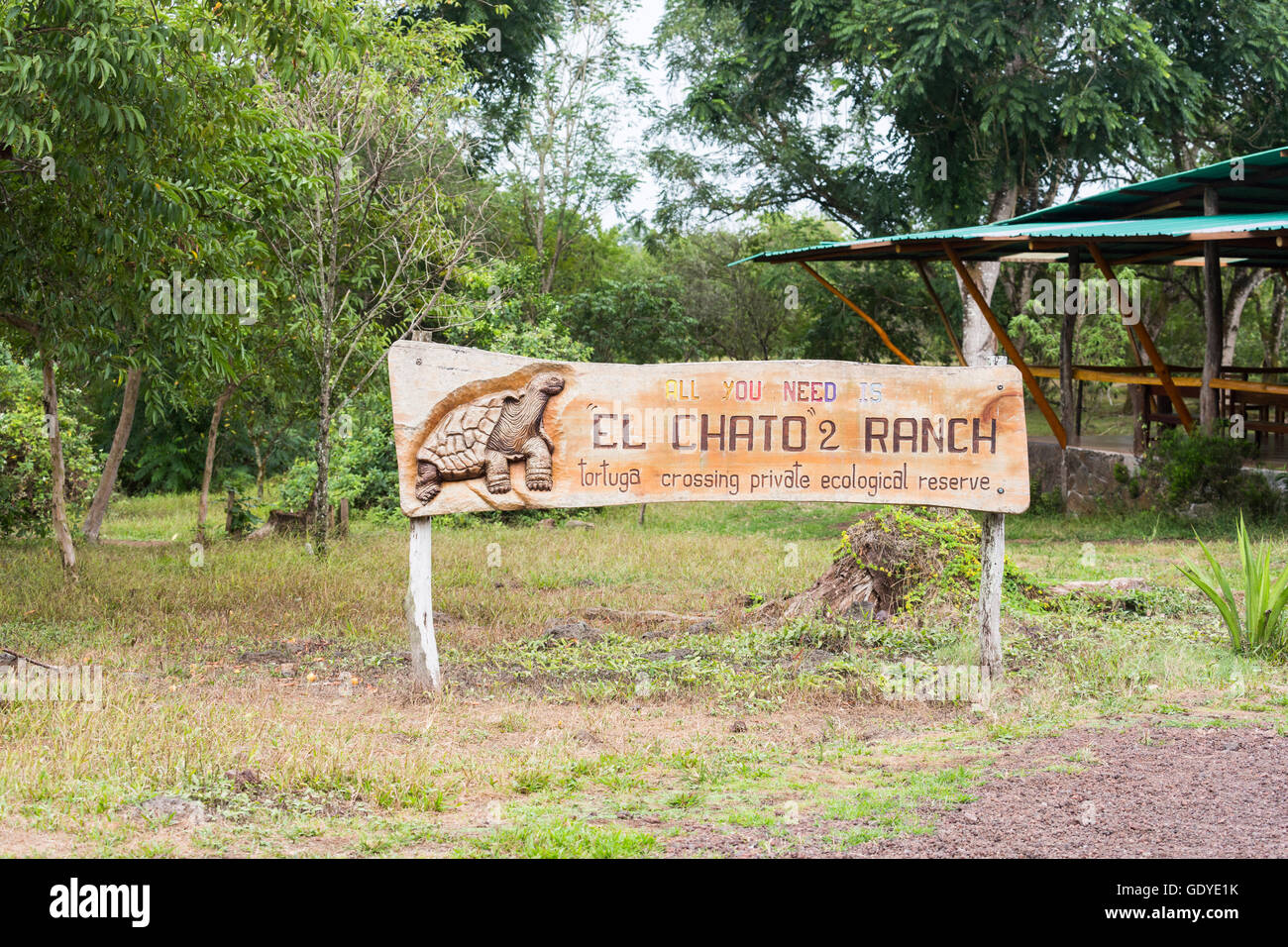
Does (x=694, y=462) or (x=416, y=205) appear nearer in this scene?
(x=694, y=462)

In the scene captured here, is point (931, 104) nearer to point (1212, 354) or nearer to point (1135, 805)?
point (1212, 354)

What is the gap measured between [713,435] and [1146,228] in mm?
9277

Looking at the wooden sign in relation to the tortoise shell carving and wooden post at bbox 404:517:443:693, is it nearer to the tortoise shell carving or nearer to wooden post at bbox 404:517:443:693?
the tortoise shell carving

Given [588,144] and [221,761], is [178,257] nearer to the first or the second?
[221,761]

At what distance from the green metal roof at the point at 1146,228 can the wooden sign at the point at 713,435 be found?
23.5 feet

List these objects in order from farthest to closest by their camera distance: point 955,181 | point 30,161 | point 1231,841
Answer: point 955,181
point 30,161
point 1231,841

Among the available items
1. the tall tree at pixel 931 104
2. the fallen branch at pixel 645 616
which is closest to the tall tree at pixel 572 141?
the tall tree at pixel 931 104

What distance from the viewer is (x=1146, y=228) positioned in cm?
1443

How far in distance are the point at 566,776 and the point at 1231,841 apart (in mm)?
2748

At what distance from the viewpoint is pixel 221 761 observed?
5340 mm

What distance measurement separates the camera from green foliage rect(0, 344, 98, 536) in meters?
16.2

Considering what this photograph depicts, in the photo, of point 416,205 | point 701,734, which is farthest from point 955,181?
point 701,734

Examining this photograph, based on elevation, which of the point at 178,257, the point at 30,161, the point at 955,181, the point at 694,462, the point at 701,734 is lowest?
the point at 701,734

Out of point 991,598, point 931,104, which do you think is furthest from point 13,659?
point 931,104
